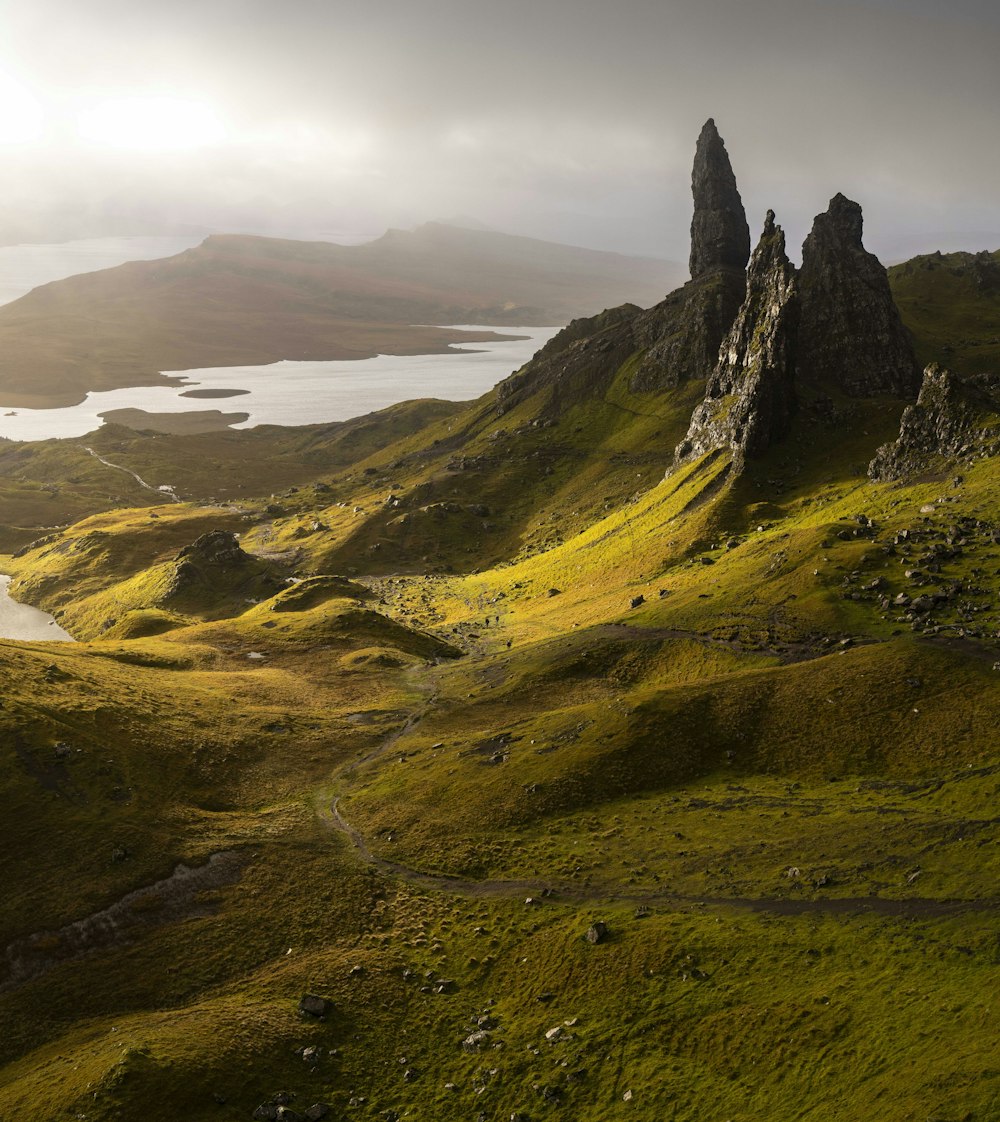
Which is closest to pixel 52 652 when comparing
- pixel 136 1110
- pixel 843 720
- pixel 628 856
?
pixel 136 1110

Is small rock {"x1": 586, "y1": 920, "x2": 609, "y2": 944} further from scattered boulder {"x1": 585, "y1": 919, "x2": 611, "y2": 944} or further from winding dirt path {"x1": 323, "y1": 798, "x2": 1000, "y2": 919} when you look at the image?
winding dirt path {"x1": 323, "y1": 798, "x2": 1000, "y2": 919}

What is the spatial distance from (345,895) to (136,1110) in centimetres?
2171

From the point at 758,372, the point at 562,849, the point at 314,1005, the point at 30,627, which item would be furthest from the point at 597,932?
the point at 30,627

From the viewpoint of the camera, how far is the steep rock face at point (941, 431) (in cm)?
11869

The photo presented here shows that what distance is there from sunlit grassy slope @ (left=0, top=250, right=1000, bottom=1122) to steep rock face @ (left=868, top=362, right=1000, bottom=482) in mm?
7954

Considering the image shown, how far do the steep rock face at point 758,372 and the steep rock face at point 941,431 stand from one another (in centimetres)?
3014

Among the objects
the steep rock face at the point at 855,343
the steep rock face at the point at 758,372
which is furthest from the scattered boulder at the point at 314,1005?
the steep rock face at the point at 855,343

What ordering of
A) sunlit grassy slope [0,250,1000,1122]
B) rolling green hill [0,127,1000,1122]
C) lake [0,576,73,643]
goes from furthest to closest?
lake [0,576,73,643]
rolling green hill [0,127,1000,1122]
sunlit grassy slope [0,250,1000,1122]

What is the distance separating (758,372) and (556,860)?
12436 centimetres

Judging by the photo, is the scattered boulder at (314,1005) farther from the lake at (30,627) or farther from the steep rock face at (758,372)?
the lake at (30,627)

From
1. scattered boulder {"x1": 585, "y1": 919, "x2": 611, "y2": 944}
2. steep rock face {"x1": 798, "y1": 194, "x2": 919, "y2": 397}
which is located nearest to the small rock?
scattered boulder {"x1": 585, "y1": 919, "x2": 611, "y2": 944}

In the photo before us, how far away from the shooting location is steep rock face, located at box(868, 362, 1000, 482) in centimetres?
11869

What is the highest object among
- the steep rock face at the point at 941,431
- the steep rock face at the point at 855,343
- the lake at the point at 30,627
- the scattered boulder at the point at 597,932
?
the steep rock face at the point at 855,343

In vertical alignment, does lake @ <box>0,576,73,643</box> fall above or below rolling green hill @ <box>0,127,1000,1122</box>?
below
